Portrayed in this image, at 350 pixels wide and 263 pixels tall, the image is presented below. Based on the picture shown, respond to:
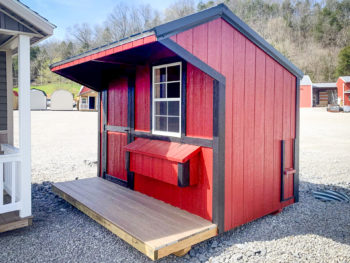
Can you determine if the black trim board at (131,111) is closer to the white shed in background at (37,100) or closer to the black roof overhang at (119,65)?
the black roof overhang at (119,65)

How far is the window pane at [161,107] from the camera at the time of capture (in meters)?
4.88

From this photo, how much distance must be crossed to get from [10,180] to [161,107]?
2.89 m

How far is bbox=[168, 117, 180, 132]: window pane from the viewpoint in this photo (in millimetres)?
4688

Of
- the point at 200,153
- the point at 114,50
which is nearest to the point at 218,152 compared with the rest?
the point at 200,153

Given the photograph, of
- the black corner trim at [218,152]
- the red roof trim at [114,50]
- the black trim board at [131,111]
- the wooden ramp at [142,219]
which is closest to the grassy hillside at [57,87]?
the black trim board at [131,111]

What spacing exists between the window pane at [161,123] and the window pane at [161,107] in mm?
97

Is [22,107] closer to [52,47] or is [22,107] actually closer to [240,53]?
[240,53]

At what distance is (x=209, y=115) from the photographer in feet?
13.5

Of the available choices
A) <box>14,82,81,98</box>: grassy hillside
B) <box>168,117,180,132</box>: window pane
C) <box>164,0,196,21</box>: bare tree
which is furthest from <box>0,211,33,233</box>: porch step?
<box>164,0,196,21</box>: bare tree

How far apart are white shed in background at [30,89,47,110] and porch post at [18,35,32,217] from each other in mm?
31821

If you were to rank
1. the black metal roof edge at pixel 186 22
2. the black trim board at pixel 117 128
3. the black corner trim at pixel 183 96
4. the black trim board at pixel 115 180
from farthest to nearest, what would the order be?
1. the black trim board at pixel 115 180
2. the black trim board at pixel 117 128
3. the black corner trim at pixel 183 96
4. the black metal roof edge at pixel 186 22

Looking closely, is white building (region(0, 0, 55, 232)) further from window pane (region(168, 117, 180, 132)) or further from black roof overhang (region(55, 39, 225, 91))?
window pane (region(168, 117, 180, 132))

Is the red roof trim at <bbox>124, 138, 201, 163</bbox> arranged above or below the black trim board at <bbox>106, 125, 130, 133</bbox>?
below

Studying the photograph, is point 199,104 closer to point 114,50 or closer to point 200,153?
point 200,153
